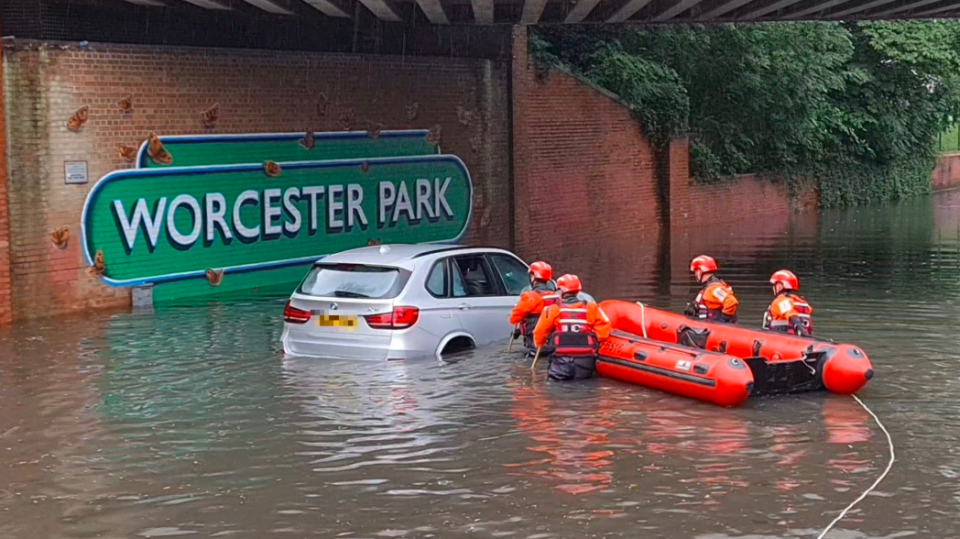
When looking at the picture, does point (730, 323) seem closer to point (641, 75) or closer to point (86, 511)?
point (86, 511)

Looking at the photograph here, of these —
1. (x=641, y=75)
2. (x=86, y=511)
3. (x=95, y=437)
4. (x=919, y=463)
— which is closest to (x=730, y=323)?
(x=919, y=463)

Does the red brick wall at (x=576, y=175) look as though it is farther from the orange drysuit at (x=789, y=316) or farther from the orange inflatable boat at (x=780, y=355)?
the orange drysuit at (x=789, y=316)

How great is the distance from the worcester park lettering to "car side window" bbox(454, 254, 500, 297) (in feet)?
21.8

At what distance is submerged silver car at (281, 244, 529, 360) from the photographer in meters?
13.4

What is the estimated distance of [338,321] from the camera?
1351 centimetres

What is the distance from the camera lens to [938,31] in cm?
3912

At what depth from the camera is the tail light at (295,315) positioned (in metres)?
13.7

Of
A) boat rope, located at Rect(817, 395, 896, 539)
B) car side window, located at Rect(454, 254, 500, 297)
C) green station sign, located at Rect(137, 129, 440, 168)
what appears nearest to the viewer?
boat rope, located at Rect(817, 395, 896, 539)

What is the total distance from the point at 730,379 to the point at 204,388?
5.07m

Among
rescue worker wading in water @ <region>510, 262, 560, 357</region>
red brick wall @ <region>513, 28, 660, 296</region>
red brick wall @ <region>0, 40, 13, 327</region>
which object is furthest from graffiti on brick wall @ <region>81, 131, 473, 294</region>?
rescue worker wading in water @ <region>510, 262, 560, 357</region>

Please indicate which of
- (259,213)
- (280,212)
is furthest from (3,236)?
(280,212)

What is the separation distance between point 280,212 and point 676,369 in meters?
11.0

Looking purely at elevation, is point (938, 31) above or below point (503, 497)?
above

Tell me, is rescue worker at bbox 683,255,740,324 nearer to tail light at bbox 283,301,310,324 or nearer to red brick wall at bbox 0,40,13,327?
tail light at bbox 283,301,310,324
